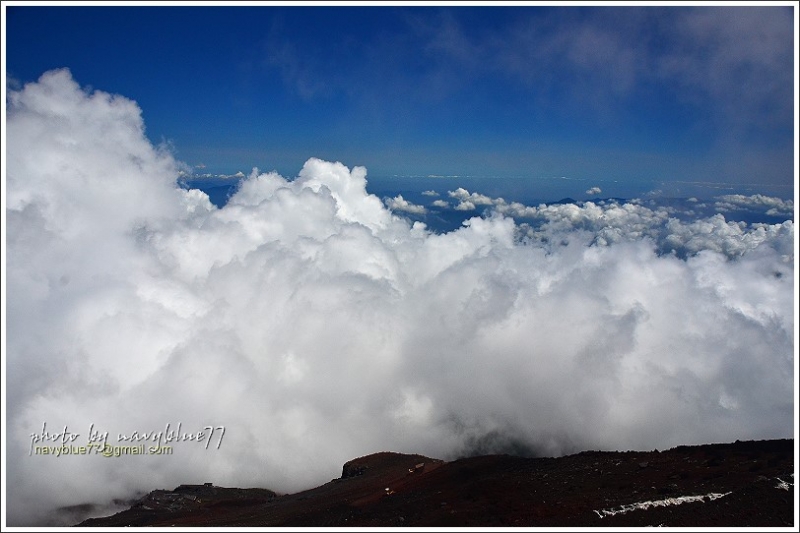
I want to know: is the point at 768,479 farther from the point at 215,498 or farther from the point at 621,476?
the point at 215,498

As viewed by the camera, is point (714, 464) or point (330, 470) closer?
point (714, 464)

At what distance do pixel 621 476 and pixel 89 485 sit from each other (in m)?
116

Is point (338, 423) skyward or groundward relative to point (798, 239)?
groundward

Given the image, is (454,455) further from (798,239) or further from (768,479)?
(798,239)

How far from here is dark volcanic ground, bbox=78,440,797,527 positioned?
3528 centimetres

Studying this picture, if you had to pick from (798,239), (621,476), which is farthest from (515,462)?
(798,239)

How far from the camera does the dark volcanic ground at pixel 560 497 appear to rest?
3528 cm

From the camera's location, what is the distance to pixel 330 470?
15312 cm

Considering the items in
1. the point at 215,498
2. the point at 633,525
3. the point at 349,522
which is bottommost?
the point at 215,498

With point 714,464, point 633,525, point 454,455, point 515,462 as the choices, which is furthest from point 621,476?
point 454,455

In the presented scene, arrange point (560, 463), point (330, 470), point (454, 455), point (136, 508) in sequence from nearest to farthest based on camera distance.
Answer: point (560, 463) → point (136, 508) → point (330, 470) → point (454, 455)

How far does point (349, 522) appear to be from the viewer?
4178cm

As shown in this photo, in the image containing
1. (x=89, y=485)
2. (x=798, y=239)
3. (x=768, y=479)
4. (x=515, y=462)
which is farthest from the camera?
(x=89, y=485)

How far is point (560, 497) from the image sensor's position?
41.7 m
